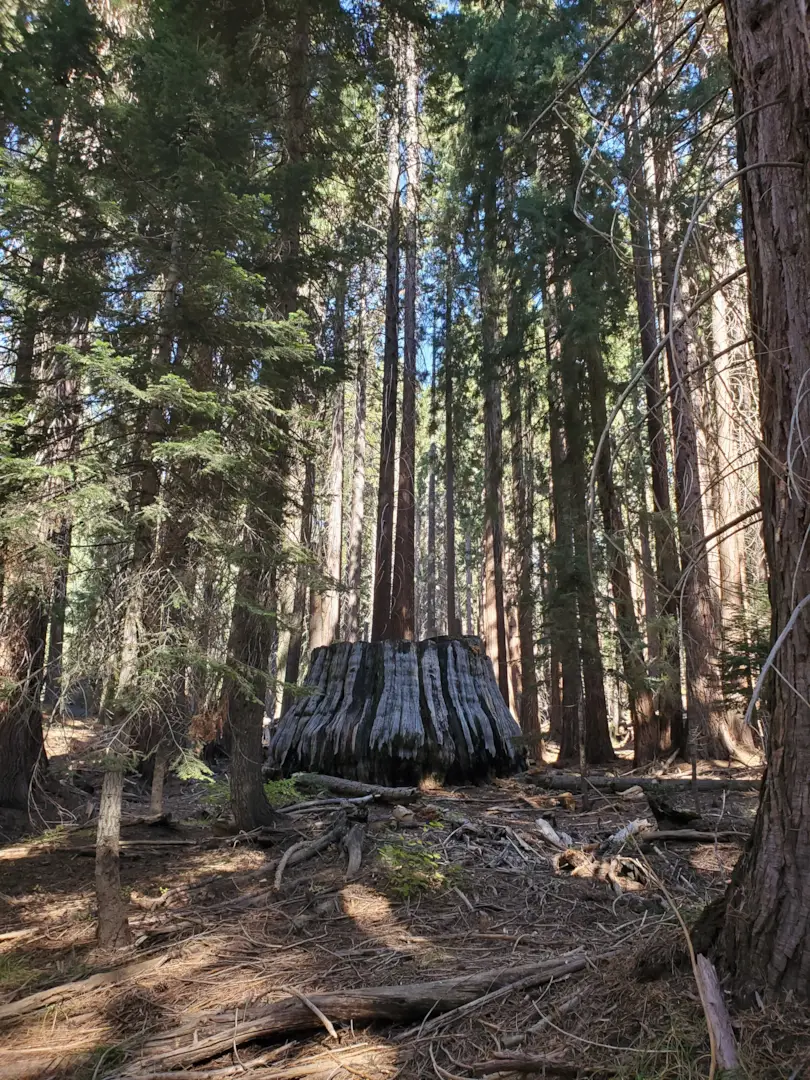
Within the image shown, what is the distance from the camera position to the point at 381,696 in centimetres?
936

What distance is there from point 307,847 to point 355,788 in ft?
7.19

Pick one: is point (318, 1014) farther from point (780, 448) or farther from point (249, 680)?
point (780, 448)

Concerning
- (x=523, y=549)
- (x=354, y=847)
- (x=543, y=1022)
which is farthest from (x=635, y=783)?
(x=543, y=1022)

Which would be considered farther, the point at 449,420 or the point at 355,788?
the point at 449,420

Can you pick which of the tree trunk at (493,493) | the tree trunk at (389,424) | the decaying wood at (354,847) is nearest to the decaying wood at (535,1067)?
the decaying wood at (354,847)

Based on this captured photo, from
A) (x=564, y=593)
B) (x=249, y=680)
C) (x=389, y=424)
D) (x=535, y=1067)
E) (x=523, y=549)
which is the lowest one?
(x=535, y=1067)

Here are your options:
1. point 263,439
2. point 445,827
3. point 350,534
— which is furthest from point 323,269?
point 350,534

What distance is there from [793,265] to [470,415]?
1469 centimetres

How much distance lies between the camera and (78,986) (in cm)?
348

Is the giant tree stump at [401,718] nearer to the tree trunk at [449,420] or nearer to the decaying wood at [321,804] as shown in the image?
the decaying wood at [321,804]

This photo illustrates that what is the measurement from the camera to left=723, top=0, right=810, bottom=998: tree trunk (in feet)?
7.88

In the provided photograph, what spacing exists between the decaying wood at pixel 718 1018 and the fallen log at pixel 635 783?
450 centimetres

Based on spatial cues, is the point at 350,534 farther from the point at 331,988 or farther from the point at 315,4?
the point at 331,988

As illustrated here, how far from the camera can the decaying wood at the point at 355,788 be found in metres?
7.53
